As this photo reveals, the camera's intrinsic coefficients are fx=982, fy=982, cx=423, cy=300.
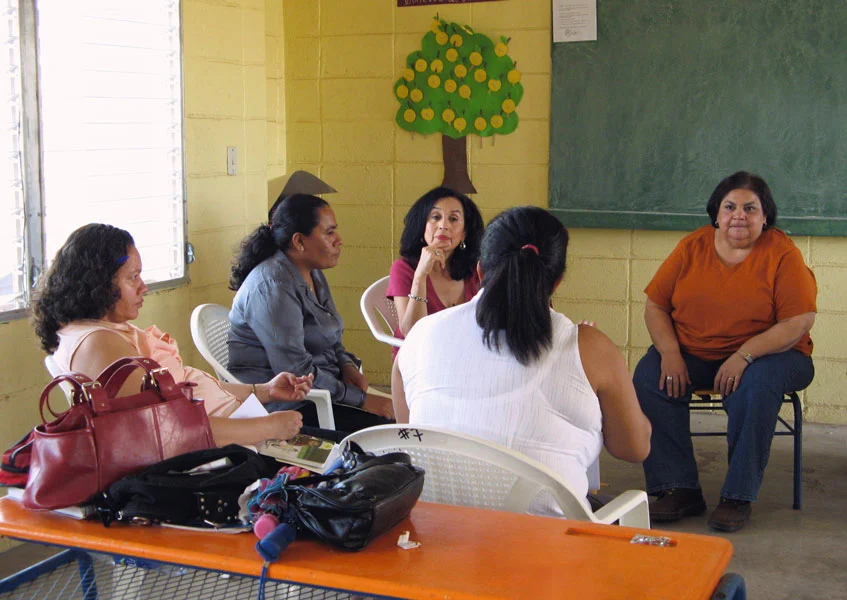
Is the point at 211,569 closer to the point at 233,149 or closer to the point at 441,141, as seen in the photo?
the point at 233,149

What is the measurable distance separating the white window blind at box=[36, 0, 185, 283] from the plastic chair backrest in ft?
1.43

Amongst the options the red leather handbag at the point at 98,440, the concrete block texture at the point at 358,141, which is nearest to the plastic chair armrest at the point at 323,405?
the red leather handbag at the point at 98,440

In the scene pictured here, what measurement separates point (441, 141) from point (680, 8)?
132cm

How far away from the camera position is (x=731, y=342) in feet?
12.0

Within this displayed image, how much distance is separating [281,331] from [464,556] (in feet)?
5.86

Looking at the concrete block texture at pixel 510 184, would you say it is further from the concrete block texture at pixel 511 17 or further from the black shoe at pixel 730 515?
the black shoe at pixel 730 515

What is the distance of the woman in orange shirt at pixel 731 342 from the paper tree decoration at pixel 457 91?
147 cm

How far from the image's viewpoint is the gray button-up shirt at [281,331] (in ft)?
10.3

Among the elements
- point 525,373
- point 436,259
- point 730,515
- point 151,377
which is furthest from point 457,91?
point 151,377

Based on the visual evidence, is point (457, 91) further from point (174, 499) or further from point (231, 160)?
point (174, 499)

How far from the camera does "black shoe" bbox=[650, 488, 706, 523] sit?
11.3 ft

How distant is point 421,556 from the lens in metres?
1.46

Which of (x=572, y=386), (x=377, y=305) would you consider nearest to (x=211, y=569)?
(x=572, y=386)

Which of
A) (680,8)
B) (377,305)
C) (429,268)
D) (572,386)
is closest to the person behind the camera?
(572,386)
